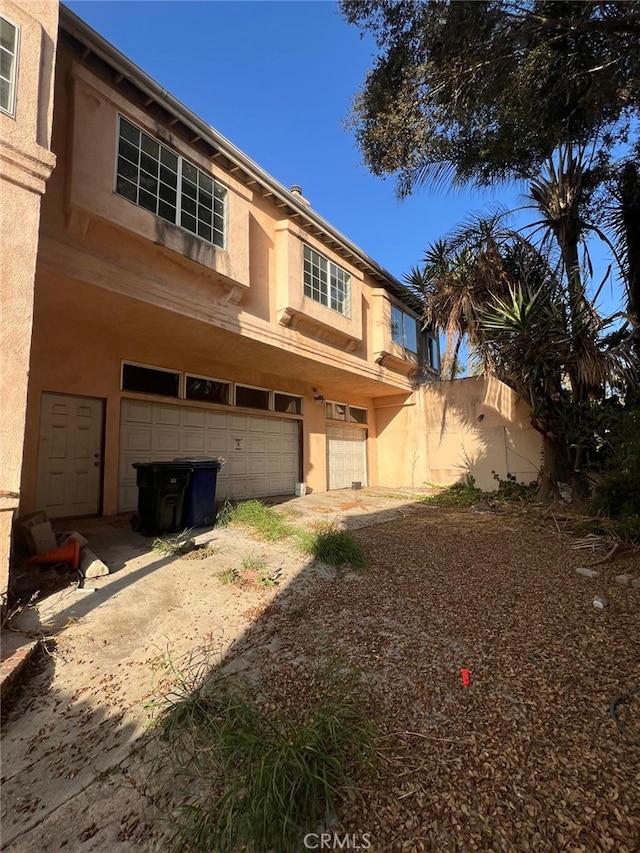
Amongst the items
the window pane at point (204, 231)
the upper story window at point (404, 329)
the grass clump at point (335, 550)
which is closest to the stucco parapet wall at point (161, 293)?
the window pane at point (204, 231)

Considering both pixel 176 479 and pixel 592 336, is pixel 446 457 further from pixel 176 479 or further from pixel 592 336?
pixel 176 479

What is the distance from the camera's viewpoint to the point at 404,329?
12.3 metres

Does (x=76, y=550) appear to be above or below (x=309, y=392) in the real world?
below

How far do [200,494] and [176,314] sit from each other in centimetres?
303

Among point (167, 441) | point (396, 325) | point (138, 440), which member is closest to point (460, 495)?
point (396, 325)

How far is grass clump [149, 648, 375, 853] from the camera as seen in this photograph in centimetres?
148

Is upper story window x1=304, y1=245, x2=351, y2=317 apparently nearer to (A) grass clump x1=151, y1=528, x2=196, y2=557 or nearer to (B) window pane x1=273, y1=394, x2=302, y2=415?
(B) window pane x1=273, y1=394, x2=302, y2=415

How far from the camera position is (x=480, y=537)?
5922 mm

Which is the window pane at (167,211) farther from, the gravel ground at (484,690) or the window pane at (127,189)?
the gravel ground at (484,690)

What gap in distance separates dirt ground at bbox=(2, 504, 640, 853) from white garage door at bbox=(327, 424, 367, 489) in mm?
7497

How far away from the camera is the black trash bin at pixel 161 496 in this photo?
5586 mm

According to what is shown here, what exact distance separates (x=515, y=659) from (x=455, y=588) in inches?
49.2

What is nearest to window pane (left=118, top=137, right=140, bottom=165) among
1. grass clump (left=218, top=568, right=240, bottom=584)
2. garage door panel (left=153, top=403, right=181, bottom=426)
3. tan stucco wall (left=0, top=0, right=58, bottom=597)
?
tan stucco wall (left=0, top=0, right=58, bottom=597)

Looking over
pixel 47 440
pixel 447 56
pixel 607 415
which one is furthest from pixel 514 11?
pixel 47 440
